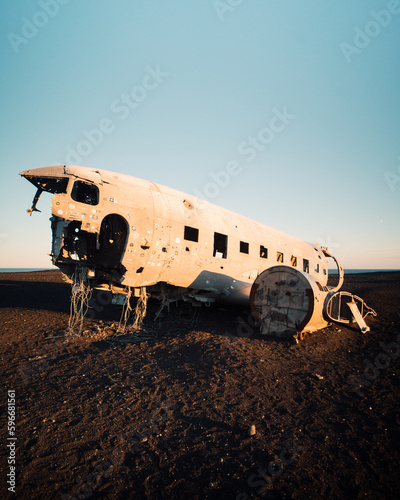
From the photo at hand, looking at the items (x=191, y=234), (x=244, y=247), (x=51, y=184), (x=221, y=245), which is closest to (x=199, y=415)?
(x=191, y=234)

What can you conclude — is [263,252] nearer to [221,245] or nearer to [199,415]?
[221,245]

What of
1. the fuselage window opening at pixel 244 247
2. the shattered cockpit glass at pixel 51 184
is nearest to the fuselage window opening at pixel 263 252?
the fuselage window opening at pixel 244 247

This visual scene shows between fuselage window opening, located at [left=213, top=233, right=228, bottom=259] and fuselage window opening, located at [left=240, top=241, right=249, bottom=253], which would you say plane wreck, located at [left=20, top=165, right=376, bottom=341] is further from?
fuselage window opening, located at [left=240, top=241, right=249, bottom=253]

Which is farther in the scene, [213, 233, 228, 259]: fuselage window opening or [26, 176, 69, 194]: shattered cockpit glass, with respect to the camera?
[213, 233, 228, 259]: fuselage window opening

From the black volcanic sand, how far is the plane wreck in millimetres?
1450

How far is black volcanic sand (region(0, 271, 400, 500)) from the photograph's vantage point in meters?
3.56

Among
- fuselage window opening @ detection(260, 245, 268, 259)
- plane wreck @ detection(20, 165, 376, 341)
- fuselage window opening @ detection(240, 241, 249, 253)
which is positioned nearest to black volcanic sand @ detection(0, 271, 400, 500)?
plane wreck @ detection(20, 165, 376, 341)

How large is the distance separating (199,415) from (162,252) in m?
5.66

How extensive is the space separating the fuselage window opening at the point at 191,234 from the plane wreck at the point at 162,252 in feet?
0.13

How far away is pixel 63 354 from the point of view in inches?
298

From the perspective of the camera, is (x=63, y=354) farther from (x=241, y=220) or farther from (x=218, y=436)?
(x=241, y=220)

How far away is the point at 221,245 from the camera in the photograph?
38.9 feet

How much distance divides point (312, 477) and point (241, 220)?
10.7 meters

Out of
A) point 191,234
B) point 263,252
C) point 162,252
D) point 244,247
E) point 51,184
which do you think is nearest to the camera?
point 51,184
